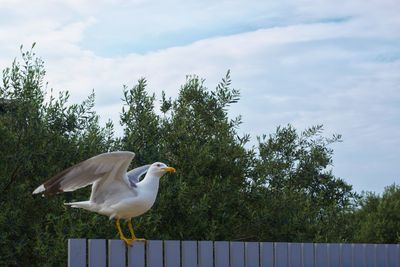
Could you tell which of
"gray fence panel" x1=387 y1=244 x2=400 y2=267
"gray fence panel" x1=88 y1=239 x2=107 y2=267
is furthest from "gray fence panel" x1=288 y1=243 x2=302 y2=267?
"gray fence panel" x1=88 y1=239 x2=107 y2=267

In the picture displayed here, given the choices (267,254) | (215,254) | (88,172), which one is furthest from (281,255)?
(88,172)

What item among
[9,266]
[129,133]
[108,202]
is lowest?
[9,266]

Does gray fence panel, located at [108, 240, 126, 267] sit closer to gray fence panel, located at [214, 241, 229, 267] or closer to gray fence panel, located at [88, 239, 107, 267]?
gray fence panel, located at [88, 239, 107, 267]

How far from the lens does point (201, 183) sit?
14.8m

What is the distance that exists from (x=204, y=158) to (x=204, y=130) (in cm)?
143

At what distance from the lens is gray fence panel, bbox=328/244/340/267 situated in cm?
1123

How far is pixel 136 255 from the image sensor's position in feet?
28.5

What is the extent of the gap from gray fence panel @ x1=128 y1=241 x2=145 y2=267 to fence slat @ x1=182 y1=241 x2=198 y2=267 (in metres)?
0.51

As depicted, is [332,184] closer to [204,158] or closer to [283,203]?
[283,203]

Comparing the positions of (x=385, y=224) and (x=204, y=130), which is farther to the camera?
(x=385, y=224)

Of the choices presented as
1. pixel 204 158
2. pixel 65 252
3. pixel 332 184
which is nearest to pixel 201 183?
pixel 204 158

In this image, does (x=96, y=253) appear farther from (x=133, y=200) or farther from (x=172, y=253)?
(x=172, y=253)

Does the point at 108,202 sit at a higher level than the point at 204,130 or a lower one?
lower

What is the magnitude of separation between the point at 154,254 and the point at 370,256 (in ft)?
14.8
